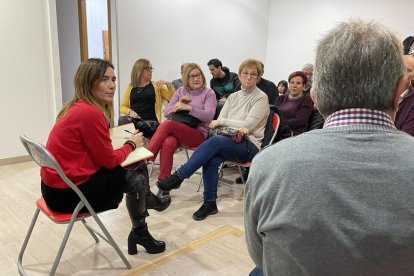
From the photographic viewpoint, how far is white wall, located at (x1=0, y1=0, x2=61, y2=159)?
12.0ft

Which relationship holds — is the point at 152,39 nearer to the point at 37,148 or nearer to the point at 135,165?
the point at 135,165

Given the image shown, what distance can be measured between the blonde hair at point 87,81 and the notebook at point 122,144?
27 cm

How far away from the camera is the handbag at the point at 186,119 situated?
318 cm

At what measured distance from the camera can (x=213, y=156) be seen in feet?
9.05

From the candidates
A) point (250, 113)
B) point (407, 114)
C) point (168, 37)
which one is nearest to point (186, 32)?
point (168, 37)

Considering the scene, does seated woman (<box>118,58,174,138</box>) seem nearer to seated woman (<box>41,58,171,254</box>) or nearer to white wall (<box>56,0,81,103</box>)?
seated woman (<box>41,58,171,254</box>)

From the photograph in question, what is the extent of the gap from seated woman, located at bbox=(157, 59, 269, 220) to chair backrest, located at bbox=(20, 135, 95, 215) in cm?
108

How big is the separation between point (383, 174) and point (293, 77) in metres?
3.03

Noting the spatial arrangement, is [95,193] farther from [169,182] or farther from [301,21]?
[301,21]

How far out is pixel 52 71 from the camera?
4.01m

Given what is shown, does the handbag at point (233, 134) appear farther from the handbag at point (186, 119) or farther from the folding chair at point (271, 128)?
the handbag at point (186, 119)

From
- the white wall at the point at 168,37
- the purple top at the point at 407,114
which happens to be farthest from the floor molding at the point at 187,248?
the white wall at the point at 168,37

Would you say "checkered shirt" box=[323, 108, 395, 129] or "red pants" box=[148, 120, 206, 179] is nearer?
"checkered shirt" box=[323, 108, 395, 129]

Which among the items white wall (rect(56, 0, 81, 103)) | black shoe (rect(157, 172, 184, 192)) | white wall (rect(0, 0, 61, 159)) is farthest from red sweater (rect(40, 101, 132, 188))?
white wall (rect(56, 0, 81, 103))
